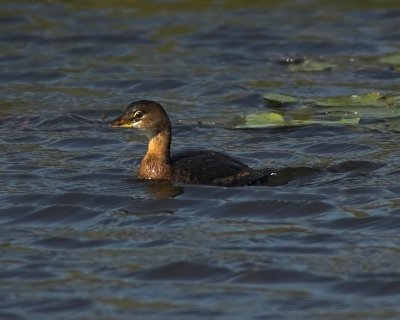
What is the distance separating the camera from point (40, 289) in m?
9.14

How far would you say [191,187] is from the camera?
11773mm

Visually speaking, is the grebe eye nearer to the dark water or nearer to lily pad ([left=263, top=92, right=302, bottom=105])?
the dark water

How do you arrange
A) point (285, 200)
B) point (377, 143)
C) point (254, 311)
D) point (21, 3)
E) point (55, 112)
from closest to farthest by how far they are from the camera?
1. point (254, 311)
2. point (285, 200)
3. point (377, 143)
4. point (55, 112)
5. point (21, 3)

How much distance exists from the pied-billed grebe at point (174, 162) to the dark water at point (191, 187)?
0.16m

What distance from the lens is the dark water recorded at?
9.04m

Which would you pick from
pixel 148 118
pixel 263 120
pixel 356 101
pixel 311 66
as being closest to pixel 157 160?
pixel 148 118

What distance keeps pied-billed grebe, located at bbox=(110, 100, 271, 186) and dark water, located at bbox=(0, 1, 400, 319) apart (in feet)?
0.52

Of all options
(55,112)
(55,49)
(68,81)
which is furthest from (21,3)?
(55,112)

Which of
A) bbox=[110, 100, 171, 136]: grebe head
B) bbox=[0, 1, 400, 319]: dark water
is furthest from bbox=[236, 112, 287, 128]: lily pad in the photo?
bbox=[110, 100, 171, 136]: grebe head

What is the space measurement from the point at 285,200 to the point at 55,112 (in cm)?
461

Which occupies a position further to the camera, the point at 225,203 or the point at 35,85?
the point at 35,85

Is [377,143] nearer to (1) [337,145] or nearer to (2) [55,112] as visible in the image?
(1) [337,145]

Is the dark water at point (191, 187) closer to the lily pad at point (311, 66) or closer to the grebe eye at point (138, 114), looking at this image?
the lily pad at point (311, 66)

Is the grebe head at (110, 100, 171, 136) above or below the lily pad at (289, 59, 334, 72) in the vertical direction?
above
